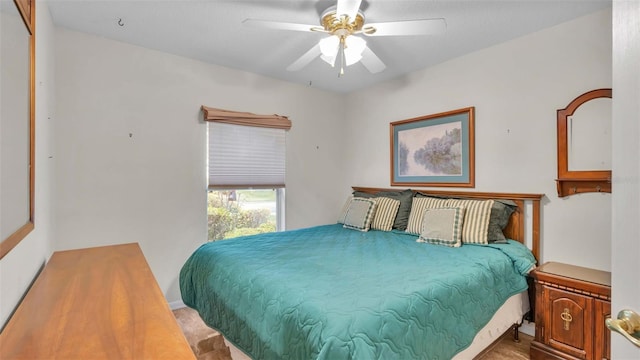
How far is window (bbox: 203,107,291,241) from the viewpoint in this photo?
3195 millimetres

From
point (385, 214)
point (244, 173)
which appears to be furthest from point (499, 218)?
point (244, 173)

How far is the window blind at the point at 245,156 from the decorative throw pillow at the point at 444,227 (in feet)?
5.90

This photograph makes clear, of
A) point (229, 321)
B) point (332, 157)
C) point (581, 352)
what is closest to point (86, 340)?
point (229, 321)

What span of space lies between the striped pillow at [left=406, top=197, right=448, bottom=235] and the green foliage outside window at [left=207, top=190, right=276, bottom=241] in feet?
5.48

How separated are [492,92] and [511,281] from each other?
1676mm

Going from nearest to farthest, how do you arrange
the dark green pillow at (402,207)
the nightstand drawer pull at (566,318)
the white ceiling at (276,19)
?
1. the nightstand drawer pull at (566,318)
2. the white ceiling at (276,19)
3. the dark green pillow at (402,207)

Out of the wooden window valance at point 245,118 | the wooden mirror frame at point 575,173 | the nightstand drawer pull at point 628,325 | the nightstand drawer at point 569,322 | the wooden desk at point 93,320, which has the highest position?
the wooden window valance at point 245,118

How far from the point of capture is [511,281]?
81.4 inches

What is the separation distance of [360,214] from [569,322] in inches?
72.5

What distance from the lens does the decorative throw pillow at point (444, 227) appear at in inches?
96.4

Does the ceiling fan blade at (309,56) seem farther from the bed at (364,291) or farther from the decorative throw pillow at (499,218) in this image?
the decorative throw pillow at (499,218)

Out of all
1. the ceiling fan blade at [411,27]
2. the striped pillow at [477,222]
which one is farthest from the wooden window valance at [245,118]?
the striped pillow at [477,222]

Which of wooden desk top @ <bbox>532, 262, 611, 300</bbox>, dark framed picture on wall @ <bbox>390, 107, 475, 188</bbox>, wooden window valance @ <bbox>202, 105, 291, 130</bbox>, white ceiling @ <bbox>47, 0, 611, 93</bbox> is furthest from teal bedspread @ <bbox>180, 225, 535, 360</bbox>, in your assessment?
white ceiling @ <bbox>47, 0, 611, 93</bbox>

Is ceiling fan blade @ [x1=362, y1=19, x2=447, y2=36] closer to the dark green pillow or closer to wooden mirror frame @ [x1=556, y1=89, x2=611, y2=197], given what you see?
wooden mirror frame @ [x1=556, y1=89, x2=611, y2=197]
